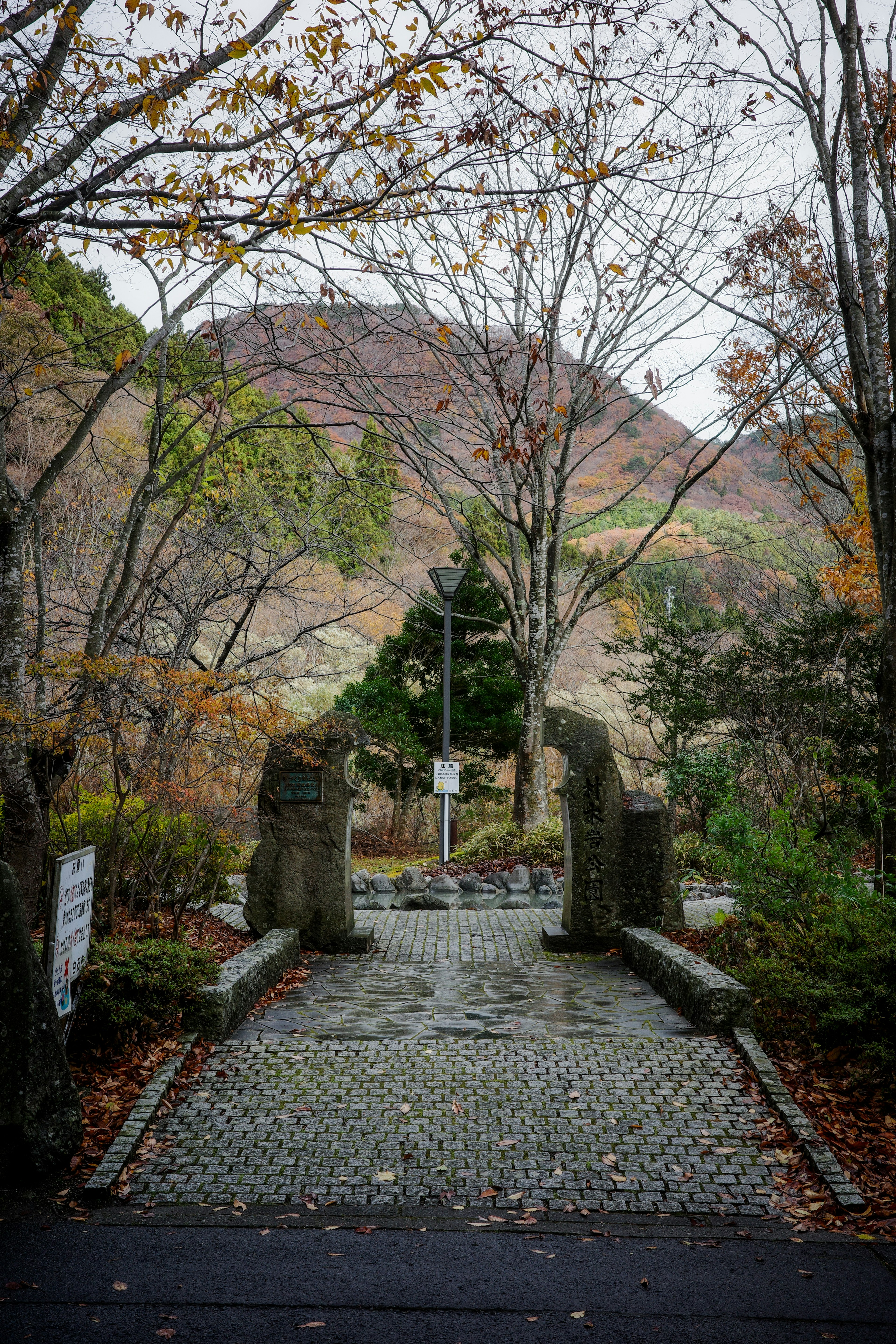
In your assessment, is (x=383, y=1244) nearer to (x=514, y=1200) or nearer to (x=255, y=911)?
(x=514, y=1200)

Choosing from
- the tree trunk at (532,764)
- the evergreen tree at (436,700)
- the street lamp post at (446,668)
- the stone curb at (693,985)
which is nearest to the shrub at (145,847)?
the stone curb at (693,985)

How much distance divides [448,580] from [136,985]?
10.9 meters

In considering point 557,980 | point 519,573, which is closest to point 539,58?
point 557,980

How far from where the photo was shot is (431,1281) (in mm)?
3311

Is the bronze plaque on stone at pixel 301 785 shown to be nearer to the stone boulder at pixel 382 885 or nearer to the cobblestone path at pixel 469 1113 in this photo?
the cobblestone path at pixel 469 1113

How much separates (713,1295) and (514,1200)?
3.02 ft

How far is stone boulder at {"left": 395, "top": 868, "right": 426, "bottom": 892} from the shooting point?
46.2 ft

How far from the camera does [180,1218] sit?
3777 millimetres

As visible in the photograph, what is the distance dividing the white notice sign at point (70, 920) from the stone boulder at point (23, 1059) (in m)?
→ 0.37

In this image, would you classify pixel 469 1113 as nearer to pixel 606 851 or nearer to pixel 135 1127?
pixel 135 1127

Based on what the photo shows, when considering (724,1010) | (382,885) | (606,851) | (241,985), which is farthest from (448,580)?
(724,1010)

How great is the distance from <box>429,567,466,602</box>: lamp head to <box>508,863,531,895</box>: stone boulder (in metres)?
4.74

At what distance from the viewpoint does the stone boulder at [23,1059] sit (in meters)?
4.03

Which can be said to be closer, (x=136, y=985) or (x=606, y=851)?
(x=136, y=985)
